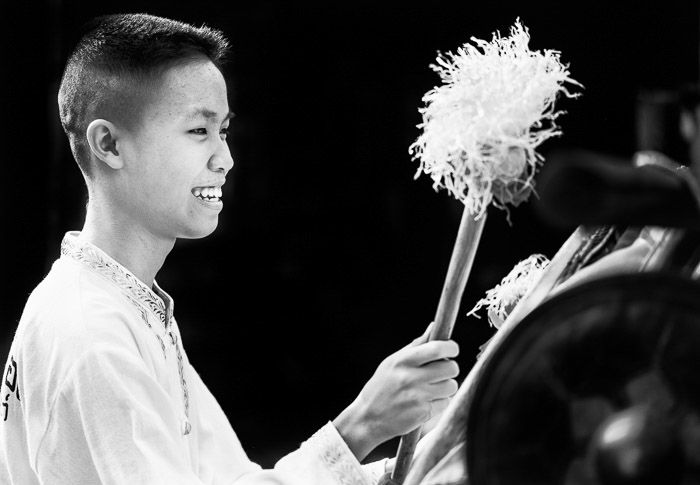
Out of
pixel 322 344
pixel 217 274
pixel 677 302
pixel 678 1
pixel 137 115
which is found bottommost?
pixel 322 344

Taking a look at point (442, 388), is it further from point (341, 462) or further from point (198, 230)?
point (198, 230)

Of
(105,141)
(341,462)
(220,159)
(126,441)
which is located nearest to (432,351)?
(341,462)

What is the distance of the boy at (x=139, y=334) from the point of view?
151cm

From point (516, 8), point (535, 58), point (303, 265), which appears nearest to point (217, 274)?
point (303, 265)

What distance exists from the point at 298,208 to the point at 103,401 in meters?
1.68

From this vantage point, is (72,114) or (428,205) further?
(428,205)

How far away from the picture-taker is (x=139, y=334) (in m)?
1.67

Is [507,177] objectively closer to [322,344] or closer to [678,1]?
[678,1]

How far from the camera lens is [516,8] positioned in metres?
2.87

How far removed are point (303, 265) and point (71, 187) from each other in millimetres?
707

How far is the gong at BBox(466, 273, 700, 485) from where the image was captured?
917 millimetres

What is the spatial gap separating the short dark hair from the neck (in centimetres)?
9

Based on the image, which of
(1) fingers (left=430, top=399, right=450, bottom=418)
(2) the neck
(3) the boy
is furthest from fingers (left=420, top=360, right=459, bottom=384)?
(2) the neck

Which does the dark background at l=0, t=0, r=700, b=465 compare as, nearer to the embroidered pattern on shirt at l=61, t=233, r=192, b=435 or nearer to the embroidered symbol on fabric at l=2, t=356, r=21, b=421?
the embroidered pattern on shirt at l=61, t=233, r=192, b=435
